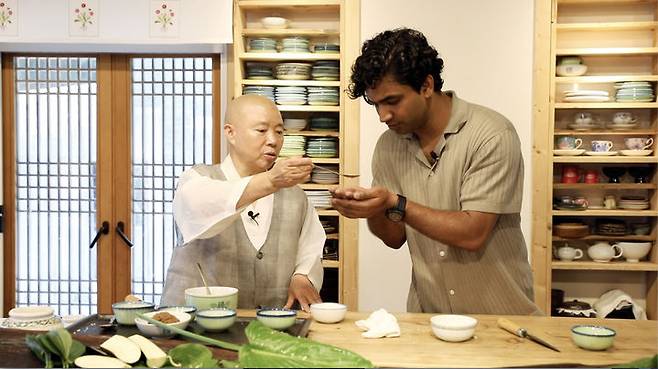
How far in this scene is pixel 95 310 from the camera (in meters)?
5.36

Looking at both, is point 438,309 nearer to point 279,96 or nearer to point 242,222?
point 242,222

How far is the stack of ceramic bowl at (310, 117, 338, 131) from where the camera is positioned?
489 centimetres

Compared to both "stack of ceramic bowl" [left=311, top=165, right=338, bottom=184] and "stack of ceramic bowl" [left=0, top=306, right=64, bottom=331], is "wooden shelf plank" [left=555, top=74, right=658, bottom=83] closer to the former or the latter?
"stack of ceramic bowl" [left=311, top=165, right=338, bottom=184]

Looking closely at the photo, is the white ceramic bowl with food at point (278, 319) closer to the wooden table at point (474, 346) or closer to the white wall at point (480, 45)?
the wooden table at point (474, 346)

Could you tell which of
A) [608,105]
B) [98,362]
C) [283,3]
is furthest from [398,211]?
[608,105]

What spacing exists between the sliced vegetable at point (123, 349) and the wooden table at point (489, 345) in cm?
54

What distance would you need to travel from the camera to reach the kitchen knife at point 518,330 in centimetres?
197

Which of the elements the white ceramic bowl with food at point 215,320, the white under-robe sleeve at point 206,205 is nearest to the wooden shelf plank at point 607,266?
the white under-robe sleeve at point 206,205

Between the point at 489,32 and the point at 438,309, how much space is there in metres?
2.62

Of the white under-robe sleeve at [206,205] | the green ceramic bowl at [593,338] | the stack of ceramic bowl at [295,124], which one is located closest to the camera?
the green ceramic bowl at [593,338]

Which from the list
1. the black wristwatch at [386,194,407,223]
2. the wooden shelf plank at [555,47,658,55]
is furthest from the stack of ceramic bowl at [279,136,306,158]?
the black wristwatch at [386,194,407,223]

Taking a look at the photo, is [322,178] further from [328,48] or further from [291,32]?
[291,32]

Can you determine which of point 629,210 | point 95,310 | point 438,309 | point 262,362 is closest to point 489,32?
point 629,210

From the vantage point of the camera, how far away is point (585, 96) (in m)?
4.78
